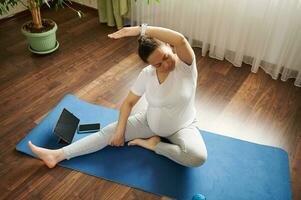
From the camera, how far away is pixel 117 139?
176 centimetres

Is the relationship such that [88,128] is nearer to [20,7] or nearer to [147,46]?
[147,46]

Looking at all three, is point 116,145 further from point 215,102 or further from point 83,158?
point 215,102

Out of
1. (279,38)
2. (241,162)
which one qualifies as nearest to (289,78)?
(279,38)

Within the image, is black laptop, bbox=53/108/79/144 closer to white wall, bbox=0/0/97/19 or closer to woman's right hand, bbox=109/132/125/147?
woman's right hand, bbox=109/132/125/147

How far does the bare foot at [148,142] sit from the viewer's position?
5.75 ft

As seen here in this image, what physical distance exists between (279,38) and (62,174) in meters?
1.69

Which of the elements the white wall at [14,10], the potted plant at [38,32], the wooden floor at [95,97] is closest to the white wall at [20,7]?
the white wall at [14,10]

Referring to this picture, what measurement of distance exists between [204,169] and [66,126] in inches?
32.3

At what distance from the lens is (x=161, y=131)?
67.3 inches

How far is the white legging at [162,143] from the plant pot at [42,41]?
1080 mm

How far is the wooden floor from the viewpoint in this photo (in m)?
1.66

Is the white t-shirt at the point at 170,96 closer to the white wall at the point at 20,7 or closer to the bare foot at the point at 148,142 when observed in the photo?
the bare foot at the point at 148,142

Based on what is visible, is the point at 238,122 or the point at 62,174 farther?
the point at 238,122

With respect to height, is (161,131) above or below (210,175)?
above
